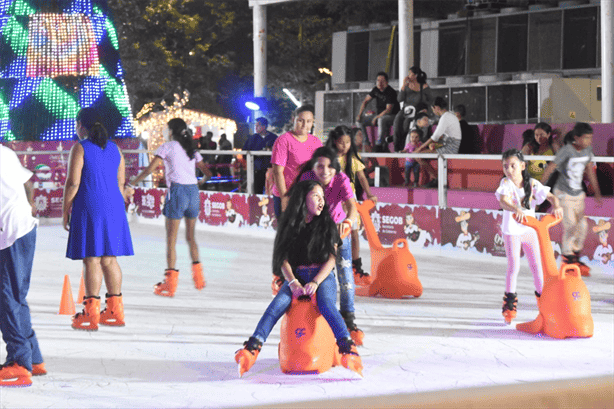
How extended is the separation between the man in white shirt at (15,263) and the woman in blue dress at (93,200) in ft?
4.58

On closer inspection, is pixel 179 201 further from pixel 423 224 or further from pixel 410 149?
pixel 410 149

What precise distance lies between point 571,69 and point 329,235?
1577 cm

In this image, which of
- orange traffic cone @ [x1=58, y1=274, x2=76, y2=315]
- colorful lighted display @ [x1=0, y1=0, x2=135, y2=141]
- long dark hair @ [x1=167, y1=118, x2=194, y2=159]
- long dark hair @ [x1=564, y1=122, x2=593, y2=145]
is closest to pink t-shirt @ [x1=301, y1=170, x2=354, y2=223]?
orange traffic cone @ [x1=58, y1=274, x2=76, y2=315]

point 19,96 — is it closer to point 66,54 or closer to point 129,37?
point 66,54

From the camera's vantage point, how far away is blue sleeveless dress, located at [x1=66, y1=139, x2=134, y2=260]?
735 cm

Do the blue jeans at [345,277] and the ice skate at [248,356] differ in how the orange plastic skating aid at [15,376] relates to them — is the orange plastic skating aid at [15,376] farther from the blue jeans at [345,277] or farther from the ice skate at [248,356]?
the blue jeans at [345,277]

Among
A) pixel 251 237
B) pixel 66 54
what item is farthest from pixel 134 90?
pixel 251 237

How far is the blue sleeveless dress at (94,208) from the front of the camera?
7.35 meters

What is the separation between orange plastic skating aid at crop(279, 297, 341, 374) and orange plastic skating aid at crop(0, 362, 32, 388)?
155 cm

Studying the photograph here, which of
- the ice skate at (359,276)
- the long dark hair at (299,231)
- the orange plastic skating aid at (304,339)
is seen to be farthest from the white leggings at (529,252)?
the ice skate at (359,276)

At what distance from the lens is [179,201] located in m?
9.31

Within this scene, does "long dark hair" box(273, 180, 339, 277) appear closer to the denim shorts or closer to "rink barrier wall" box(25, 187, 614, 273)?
the denim shorts

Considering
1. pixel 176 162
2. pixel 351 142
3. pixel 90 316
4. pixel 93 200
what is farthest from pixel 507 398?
pixel 176 162

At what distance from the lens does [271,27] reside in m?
39.4
